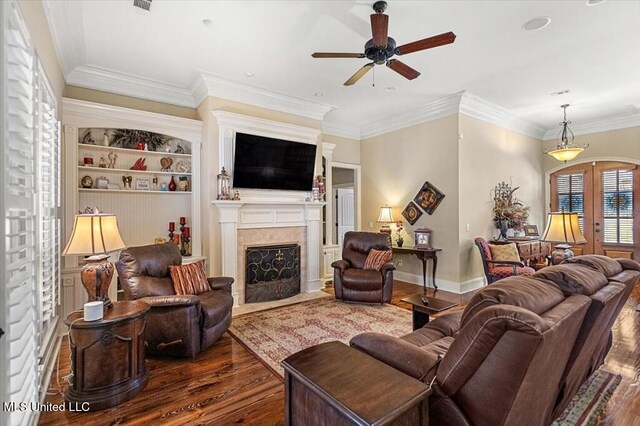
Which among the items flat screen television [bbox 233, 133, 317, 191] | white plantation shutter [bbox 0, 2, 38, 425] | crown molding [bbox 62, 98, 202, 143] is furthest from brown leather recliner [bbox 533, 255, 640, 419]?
crown molding [bbox 62, 98, 202, 143]

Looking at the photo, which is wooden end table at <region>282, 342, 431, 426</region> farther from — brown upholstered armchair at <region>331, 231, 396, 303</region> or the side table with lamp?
brown upholstered armchair at <region>331, 231, 396, 303</region>

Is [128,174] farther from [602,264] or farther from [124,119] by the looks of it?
[602,264]

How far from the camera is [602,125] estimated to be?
639cm

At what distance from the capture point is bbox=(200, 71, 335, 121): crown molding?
436cm

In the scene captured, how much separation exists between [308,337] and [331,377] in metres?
2.18

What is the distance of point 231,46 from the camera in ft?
11.5

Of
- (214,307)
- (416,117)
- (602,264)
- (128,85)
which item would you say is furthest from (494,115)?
(128,85)

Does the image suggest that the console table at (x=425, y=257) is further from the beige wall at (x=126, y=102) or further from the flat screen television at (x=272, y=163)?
the beige wall at (x=126, y=102)

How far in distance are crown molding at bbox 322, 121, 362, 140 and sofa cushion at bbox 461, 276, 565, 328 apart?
534 centimetres

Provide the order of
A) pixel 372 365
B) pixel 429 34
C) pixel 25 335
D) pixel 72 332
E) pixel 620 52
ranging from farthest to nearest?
pixel 620 52
pixel 429 34
pixel 72 332
pixel 25 335
pixel 372 365

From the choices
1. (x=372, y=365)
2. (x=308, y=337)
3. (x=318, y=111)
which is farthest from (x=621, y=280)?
(x=318, y=111)

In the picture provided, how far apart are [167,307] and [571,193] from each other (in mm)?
8062

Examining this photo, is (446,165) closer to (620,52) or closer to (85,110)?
(620,52)

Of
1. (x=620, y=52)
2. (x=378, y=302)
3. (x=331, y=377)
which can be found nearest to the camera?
(x=331, y=377)
